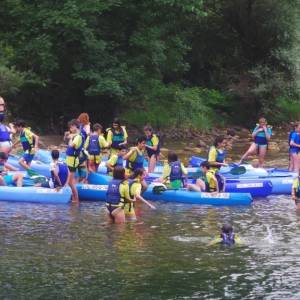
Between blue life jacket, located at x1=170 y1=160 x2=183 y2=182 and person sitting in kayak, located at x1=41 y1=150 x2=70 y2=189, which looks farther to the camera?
blue life jacket, located at x1=170 y1=160 x2=183 y2=182

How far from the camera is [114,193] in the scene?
1362 cm

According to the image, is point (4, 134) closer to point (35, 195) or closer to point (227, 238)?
point (35, 195)

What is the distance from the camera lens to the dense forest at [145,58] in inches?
1053

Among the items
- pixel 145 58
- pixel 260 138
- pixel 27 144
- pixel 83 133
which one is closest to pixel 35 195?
pixel 83 133

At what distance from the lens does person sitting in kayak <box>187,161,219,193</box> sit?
16.2 meters

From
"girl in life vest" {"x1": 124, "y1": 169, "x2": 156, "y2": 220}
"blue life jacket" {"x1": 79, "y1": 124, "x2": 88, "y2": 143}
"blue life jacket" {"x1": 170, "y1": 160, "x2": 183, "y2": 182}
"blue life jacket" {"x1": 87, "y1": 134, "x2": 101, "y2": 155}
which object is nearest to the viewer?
"girl in life vest" {"x1": 124, "y1": 169, "x2": 156, "y2": 220}

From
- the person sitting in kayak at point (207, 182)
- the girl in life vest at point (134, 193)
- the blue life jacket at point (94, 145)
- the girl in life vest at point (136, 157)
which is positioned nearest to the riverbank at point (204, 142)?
the blue life jacket at point (94, 145)

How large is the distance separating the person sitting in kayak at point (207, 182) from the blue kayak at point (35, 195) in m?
2.57

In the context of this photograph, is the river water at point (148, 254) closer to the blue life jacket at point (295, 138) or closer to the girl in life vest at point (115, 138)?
the girl in life vest at point (115, 138)

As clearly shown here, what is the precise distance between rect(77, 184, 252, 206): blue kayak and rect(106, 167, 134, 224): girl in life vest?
2598 millimetres

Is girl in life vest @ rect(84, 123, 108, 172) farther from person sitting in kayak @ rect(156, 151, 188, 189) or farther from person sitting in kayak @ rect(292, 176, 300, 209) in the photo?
person sitting in kayak @ rect(292, 176, 300, 209)

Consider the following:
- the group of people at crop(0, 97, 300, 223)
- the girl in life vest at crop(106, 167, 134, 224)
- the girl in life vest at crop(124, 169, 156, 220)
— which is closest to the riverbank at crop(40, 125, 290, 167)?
the group of people at crop(0, 97, 300, 223)

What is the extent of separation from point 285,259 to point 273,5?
77.5ft

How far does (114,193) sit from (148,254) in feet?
7.27
